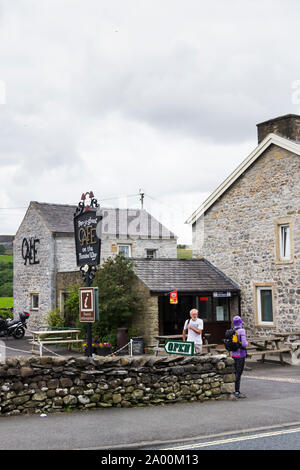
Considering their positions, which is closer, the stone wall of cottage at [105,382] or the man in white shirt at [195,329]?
the stone wall of cottage at [105,382]

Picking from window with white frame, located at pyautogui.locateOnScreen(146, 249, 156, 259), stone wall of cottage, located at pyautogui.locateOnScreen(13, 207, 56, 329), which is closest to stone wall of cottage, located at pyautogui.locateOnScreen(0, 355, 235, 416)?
stone wall of cottage, located at pyautogui.locateOnScreen(13, 207, 56, 329)

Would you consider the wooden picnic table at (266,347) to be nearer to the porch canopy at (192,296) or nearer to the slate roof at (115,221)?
the porch canopy at (192,296)

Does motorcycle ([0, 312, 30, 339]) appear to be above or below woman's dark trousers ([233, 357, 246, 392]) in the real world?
below

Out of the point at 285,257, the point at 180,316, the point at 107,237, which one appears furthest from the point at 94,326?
the point at 107,237

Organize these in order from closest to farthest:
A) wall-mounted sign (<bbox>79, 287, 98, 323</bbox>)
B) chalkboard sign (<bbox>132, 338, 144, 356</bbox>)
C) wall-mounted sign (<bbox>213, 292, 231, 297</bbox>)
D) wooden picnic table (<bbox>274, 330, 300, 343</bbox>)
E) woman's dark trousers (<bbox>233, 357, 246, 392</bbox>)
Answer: woman's dark trousers (<bbox>233, 357, 246, 392</bbox>)
wall-mounted sign (<bbox>79, 287, 98, 323</bbox>)
wooden picnic table (<bbox>274, 330, 300, 343</bbox>)
chalkboard sign (<bbox>132, 338, 144, 356</bbox>)
wall-mounted sign (<bbox>213, 292, 231, 297</bbox>)

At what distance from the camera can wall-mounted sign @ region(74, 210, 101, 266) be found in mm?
13367

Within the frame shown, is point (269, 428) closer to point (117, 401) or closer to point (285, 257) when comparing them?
point (117, 401)

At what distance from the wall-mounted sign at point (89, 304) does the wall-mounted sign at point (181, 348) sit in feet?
6.39

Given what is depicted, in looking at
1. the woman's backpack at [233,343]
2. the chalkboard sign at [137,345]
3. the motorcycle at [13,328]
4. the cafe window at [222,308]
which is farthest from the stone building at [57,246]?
the woman's backpack at [233,343]

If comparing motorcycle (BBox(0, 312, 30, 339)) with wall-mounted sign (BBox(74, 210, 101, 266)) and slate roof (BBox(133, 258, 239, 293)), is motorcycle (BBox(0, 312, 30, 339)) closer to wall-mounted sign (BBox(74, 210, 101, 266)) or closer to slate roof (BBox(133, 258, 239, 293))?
slate roof (BBox(133, 258, 239, 293))

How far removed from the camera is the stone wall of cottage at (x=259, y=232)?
66.4ft

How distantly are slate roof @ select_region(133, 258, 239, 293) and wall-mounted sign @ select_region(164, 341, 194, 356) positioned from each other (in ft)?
29.0

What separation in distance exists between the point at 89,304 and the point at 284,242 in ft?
34.0

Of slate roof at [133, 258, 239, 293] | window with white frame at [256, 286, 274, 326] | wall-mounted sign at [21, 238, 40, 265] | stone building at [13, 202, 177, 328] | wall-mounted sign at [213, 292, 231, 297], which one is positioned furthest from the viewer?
wall-mounted sign at [21, 238, 40, 265]
